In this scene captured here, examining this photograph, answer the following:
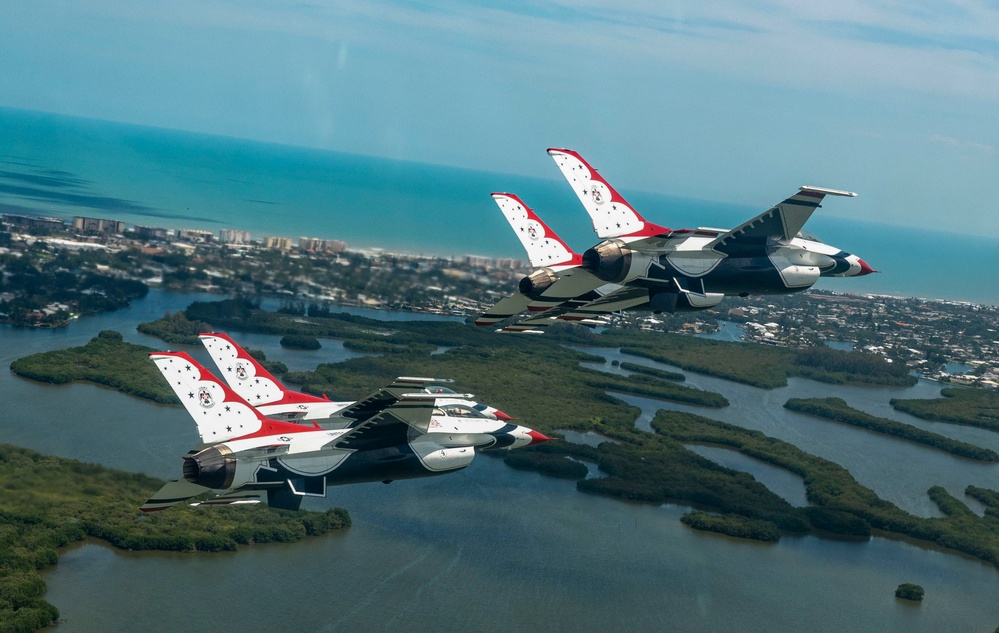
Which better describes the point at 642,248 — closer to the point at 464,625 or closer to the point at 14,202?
the point at 464,625

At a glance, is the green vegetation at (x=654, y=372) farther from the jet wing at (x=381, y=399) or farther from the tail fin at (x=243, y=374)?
the jet wing at (x=381, y=399)

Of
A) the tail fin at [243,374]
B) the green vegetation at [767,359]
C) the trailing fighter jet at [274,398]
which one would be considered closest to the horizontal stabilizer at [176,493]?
the trailing fighter jet at [274,398]

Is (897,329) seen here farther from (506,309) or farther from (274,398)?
(506,309)

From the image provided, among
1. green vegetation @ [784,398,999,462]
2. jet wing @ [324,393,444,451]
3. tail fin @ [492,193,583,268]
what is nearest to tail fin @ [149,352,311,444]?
jet wing @ [324,393,444,451]

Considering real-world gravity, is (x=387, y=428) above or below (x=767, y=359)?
above

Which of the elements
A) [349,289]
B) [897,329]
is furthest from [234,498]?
[897,329]

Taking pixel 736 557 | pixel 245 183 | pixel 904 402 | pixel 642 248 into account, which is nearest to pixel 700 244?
pixel 642 248

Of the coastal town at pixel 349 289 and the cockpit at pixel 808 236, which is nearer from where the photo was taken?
the cockpit at pixel 808 236
